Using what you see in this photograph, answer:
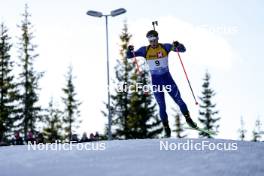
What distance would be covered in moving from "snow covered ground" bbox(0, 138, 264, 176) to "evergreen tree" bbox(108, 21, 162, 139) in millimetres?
24579

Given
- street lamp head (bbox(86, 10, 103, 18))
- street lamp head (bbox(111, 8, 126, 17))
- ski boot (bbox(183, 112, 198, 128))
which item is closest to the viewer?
ski boot (bbox(183, 112, 198, 128))

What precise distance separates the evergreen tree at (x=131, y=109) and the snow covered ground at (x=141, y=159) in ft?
80.6

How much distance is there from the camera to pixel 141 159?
9.10m

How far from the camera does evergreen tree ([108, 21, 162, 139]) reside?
35978 mm

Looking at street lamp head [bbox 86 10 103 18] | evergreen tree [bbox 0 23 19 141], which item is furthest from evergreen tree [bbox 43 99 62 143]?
street lamp head [bbox 86 10 103 18]

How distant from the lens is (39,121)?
1501 inches

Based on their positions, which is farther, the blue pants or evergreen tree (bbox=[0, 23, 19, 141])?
evergreen tree (bbox=[0, 23, 19, 141])

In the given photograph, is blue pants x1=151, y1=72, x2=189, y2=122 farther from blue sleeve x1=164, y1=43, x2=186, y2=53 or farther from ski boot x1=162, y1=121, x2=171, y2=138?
blue sleeve x1=164, y1=43, x2=186, y2=53

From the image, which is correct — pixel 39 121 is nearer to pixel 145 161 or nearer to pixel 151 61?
pixel 151 61

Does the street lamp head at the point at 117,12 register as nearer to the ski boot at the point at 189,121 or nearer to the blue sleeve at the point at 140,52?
the blue sleeve at the point at 140,52

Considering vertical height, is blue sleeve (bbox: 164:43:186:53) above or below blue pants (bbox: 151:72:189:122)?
above

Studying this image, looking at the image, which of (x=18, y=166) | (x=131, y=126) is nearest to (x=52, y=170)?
(x=18, y=166)

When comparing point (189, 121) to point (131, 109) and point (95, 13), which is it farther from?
point (131, 109)

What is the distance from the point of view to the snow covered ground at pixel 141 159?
8305 millimetres
